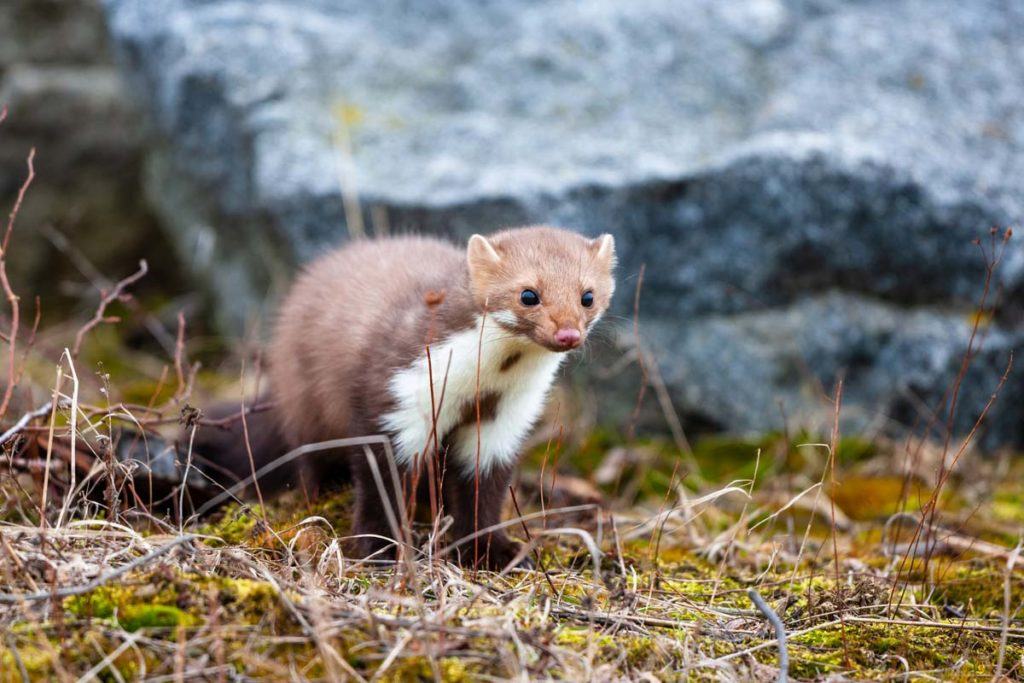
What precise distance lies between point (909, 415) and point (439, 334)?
12.1ft

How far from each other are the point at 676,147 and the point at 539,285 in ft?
9.63

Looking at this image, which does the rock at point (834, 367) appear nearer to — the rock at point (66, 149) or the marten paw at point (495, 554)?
the marten paw at point (495, 554)

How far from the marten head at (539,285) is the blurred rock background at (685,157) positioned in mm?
2238

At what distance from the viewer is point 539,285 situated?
372 cm

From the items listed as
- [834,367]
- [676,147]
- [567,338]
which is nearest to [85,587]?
[567,338]

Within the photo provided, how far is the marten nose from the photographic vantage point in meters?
3.55

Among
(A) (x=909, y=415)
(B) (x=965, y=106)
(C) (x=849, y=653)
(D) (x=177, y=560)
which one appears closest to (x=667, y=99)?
(B) (x=965, y=106)

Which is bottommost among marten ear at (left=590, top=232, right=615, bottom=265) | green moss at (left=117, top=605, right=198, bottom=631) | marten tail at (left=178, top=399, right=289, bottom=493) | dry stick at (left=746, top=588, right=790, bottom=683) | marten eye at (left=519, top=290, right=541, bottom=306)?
marten tail at (left=178, top=399, right=289, bottom=493)

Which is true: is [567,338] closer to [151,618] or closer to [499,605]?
[499,605]

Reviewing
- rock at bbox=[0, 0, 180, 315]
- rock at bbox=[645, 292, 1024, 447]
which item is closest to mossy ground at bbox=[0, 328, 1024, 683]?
rock at bbox=[645, 292, 1024, 447]

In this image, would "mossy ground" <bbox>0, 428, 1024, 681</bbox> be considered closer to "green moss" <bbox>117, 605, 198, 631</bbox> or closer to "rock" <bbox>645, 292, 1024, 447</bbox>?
"green moss" <bbox>117, 605, 198, 631</bbox>

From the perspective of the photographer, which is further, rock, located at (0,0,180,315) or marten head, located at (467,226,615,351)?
rock, located at (0,0,180,315)

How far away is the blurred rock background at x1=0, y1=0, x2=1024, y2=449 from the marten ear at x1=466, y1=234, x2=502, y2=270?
2328 millimetres

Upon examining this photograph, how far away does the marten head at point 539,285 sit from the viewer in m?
3.66
